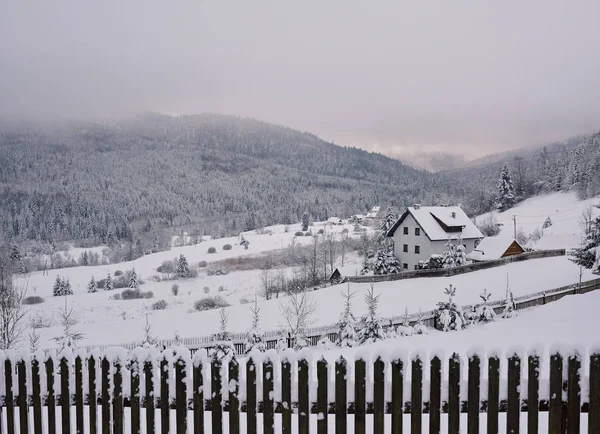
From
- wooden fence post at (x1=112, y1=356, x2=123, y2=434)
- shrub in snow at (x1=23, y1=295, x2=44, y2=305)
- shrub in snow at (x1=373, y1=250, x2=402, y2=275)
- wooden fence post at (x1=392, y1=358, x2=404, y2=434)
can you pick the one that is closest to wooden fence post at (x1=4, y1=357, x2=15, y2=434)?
wooden fence post at (x1=112, y1=356, x2=123, y2=434)

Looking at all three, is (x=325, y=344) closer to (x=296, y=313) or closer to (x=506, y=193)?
(x=296, y=313)

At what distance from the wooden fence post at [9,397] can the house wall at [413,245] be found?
121 feet

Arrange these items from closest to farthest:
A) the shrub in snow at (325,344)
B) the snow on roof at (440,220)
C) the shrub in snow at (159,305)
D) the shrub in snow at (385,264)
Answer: the shrub in snow at (325,344) → the snow on roof at (440,220) → the shrub in snow at (385,264) → the shrub in snow at (159,305)

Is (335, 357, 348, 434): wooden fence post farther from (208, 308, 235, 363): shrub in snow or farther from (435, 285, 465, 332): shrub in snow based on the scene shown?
(435, 285, 465, 332): shrub in snow

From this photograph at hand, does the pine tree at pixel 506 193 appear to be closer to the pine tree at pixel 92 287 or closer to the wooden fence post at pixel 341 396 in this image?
the pine tree at pixel 92 287

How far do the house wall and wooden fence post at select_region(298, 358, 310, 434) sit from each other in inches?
1435

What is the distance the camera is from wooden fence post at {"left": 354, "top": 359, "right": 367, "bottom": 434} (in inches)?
125

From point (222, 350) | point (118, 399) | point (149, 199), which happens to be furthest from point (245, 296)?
point (149, 199)

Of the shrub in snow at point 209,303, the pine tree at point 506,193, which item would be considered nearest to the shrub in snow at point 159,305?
the shrub in snow at point 209,303

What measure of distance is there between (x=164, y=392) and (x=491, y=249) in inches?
1589

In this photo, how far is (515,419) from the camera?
316 centimetres

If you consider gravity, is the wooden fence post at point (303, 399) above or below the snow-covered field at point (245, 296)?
above

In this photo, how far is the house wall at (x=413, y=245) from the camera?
3784 centimetres

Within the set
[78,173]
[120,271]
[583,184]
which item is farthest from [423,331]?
[78,173]
